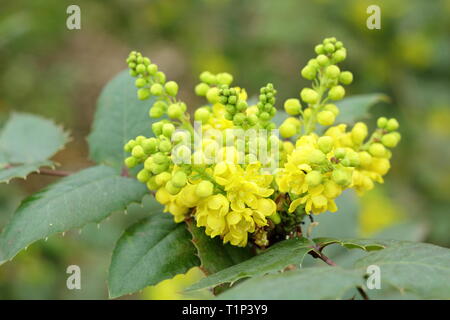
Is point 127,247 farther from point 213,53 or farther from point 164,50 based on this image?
point 164,50

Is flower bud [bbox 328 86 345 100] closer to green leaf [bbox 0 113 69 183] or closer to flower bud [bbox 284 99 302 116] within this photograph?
flower bud [bbox 284 99 302 116]

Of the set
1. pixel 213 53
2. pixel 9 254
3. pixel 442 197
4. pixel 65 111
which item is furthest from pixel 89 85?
pixel 9 254

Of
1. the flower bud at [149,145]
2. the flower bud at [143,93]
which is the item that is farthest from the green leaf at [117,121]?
the flower bud at [149,145]

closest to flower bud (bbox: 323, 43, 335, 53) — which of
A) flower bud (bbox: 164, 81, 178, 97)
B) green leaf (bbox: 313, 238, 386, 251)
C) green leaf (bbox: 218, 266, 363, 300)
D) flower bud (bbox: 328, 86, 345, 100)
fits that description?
flower bud (bbox: 328, 86, 345, 100)

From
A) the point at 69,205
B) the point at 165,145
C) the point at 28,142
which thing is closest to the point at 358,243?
the point at 165,145

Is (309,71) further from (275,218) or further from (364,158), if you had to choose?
(275,218)

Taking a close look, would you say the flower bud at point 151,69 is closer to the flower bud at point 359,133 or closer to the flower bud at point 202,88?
the flower bud at point 202,88
